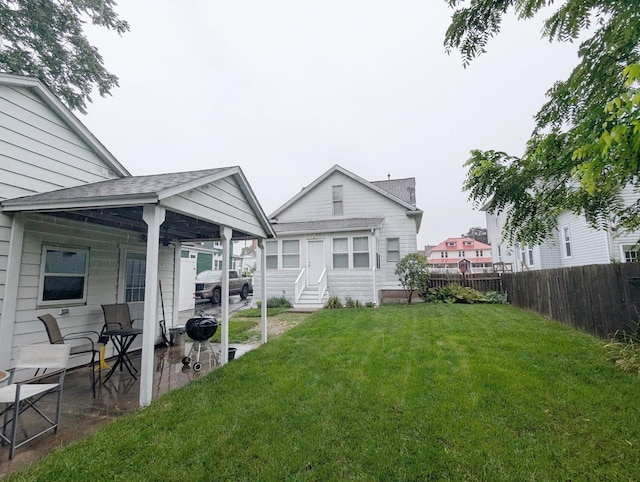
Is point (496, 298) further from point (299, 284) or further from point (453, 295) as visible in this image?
point (299, 284)

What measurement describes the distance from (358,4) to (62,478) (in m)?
7.22

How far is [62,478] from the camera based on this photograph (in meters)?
2.39

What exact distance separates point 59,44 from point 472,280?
705 inches

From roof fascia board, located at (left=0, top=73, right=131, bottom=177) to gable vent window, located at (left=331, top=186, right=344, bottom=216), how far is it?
1012 cm

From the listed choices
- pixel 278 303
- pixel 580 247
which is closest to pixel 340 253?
pixel 278 303

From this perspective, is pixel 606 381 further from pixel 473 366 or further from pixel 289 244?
pixel 289 244

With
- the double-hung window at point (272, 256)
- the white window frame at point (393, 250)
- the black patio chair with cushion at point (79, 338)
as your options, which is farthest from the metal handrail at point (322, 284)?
the black patio chair with cushion at point (79, 338)

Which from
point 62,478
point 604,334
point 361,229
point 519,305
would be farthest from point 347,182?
point 62,478

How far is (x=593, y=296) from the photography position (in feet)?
20.7

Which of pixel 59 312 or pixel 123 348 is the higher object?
pixel 59 312

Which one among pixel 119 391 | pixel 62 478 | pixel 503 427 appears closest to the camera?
pixel 62 478

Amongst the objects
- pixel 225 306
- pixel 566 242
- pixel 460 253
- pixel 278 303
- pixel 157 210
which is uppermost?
pixel 460 253

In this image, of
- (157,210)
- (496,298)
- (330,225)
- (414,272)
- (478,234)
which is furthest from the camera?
(478,234)

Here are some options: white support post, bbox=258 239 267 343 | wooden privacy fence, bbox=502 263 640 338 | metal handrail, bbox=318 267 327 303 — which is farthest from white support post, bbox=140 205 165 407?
metal handrail, bbox=318 267 327 303
